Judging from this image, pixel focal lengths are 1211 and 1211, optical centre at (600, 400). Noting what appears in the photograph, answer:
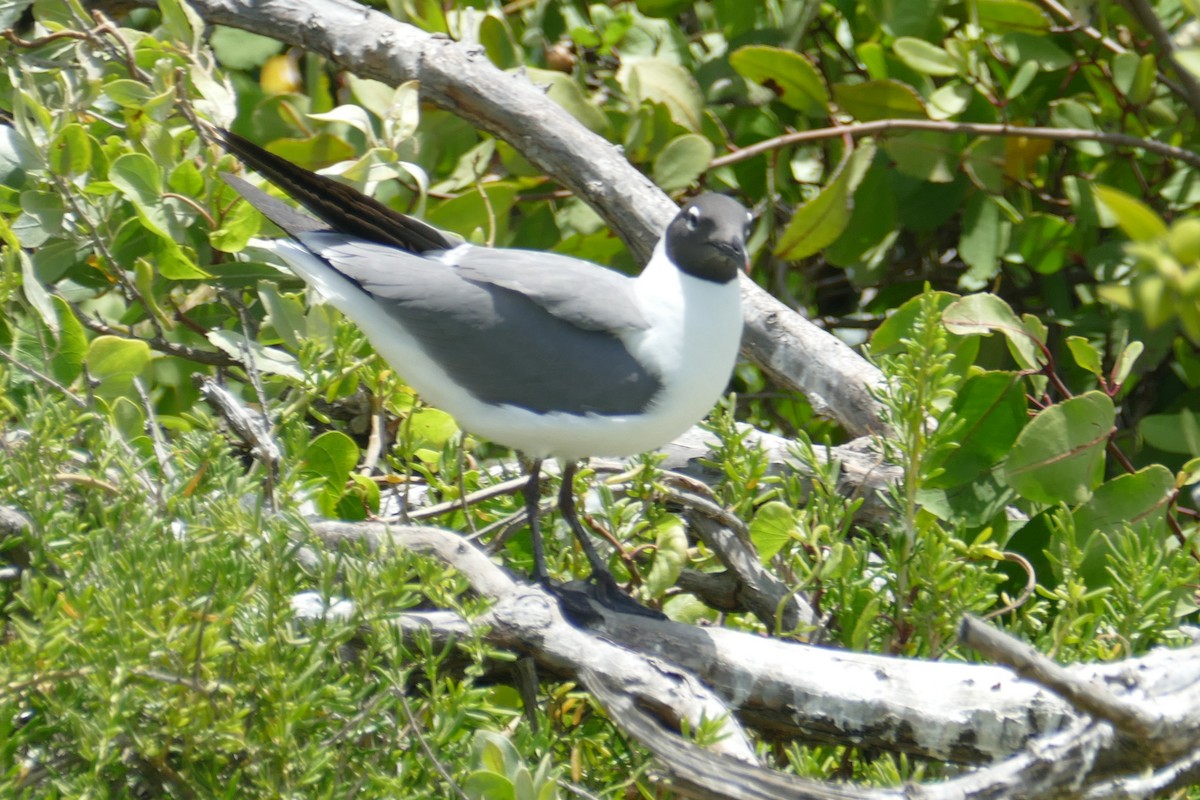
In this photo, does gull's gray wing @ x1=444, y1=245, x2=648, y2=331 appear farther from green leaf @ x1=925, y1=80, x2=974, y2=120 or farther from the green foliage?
green leaf @ x1=925, y1=80, x2=974, y2=120

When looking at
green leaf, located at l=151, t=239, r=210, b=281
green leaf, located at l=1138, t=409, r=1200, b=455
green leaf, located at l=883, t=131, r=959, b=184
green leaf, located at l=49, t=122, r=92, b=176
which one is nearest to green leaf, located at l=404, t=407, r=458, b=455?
green leaf, located at l=151, t=239, r=210, b=281

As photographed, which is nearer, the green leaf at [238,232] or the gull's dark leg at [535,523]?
the gull's dark leg at [535,523]

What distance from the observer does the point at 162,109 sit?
2438 mm

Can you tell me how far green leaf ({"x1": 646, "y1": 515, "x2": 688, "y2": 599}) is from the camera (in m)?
2.03

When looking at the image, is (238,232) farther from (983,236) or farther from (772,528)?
(983,236)

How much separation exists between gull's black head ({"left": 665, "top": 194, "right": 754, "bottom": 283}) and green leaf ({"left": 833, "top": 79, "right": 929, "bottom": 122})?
0.80 m

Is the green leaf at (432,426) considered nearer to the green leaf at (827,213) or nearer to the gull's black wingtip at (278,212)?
the gull's black wingtip at (278,212)

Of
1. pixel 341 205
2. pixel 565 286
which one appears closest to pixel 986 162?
pixel 565 286

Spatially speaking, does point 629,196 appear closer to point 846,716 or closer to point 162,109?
point 162,109

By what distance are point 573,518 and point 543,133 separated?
1010 millimetres

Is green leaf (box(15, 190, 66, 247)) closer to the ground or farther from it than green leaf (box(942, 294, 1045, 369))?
closer to the ground

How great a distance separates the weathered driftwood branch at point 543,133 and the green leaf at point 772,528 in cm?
54

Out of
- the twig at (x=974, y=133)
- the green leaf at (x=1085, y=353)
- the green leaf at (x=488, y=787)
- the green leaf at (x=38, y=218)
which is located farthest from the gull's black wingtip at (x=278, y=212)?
the green leaf at (x=1085, y=353)

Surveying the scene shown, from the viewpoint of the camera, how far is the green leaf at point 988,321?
2223mm
